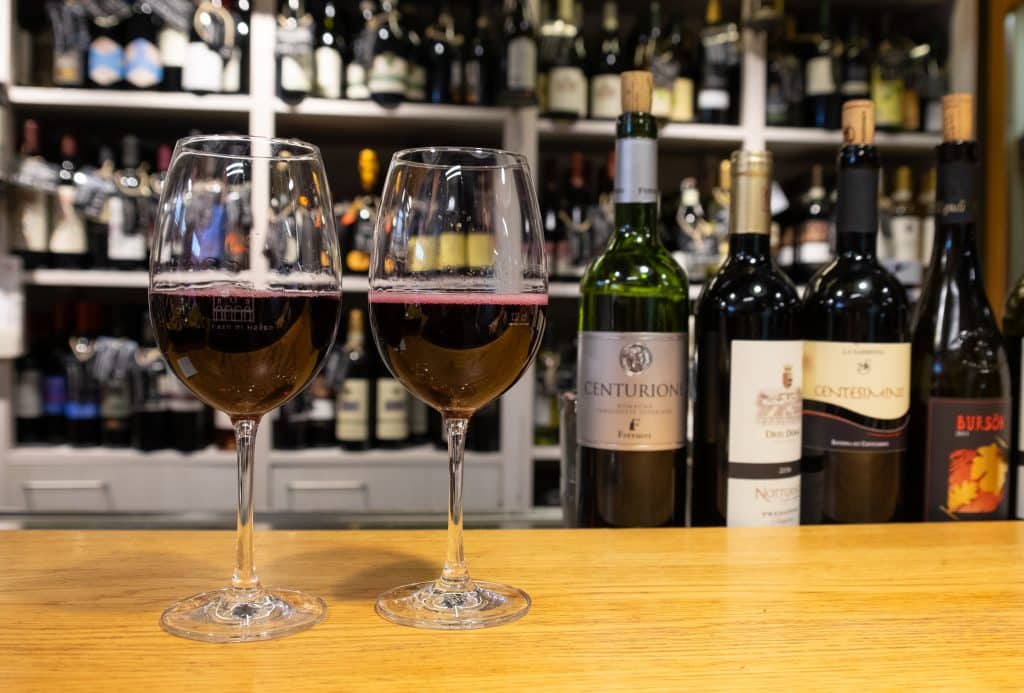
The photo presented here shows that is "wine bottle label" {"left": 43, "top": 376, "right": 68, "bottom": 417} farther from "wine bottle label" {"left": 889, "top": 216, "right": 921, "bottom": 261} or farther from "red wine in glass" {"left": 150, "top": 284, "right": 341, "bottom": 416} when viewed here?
"wine bottle label" {"left": 889, "top": 216, "right": 921, "bottom": 261}

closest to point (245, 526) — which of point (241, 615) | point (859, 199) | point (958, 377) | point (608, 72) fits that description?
point (241, 615)

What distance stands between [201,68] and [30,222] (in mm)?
535

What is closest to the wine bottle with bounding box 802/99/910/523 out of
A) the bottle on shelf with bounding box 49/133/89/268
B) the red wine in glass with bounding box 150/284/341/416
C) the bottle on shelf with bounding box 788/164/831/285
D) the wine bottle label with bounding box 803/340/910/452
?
the wine bottle label with bounding box 803/340/910/452

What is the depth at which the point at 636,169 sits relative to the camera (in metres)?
0.69

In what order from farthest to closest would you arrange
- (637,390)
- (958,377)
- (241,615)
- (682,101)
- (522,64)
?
(682,101)
(522,64)
(958,377)
(637,390)
(241,615)

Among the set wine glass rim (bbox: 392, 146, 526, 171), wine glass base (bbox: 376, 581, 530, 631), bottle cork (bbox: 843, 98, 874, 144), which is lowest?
wine glass base (bbox: 376, 581, 530, 631)

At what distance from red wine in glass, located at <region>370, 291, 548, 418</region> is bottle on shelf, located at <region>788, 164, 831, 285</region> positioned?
66.4 inches

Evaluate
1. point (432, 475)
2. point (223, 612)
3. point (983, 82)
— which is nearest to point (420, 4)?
point (432, 475)

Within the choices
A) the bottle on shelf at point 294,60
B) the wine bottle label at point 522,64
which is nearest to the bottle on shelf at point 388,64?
the bottle on shelf at point 294,60

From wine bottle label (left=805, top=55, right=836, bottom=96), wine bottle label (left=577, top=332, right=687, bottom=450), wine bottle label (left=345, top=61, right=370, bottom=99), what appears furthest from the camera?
wine bottle label (left=805, top=55, right=836, bottom=96)

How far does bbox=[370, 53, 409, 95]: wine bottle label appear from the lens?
1956 millimetres

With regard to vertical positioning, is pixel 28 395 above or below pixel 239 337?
below

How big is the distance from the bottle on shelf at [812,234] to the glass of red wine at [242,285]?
5.78ft

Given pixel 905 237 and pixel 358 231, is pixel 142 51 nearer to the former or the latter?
pixel 358 231
